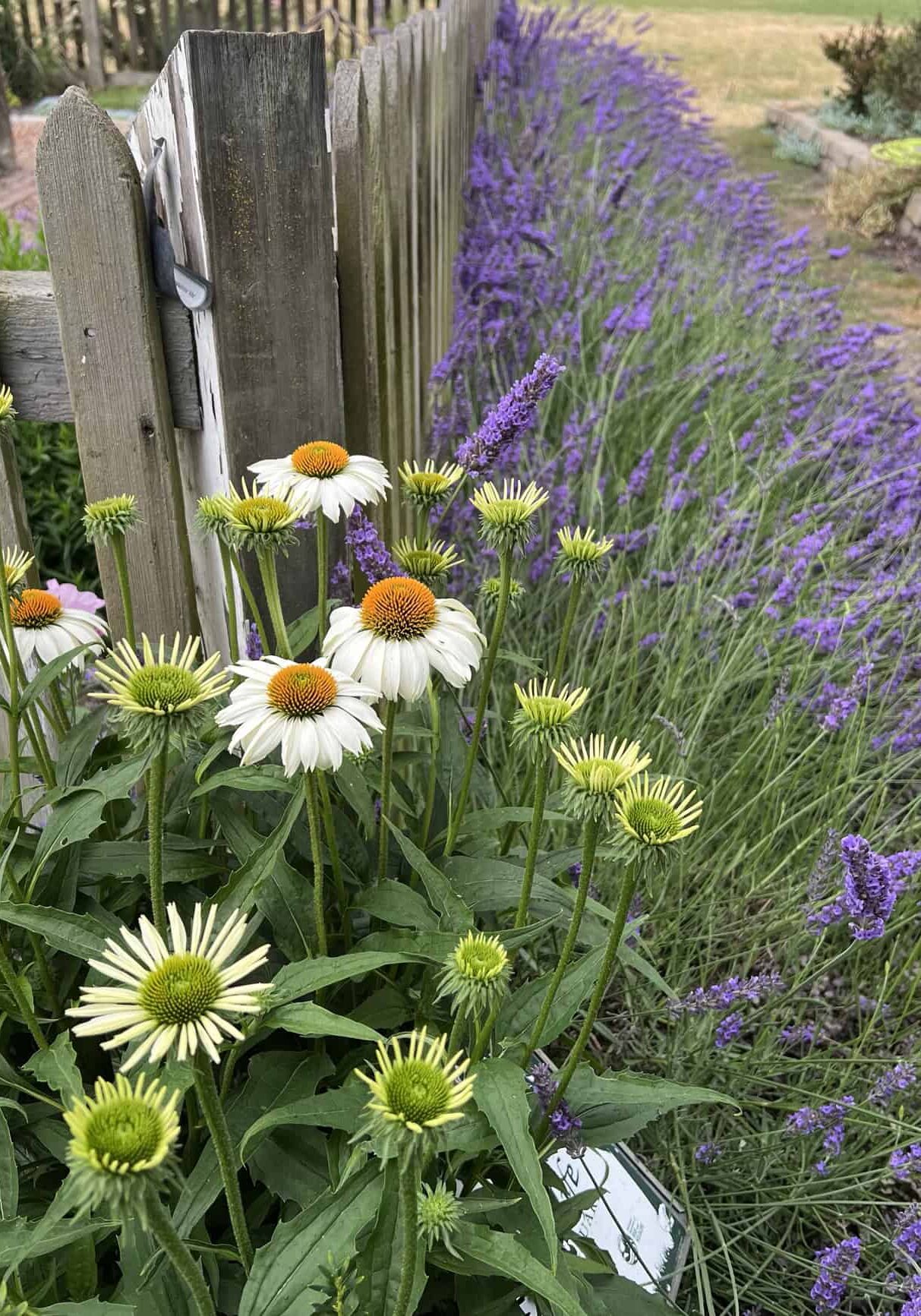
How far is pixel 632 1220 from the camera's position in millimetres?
1546

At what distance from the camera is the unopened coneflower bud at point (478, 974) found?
34.9 inches

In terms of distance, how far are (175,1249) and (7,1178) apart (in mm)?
453

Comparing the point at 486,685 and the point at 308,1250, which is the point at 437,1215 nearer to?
the point at 308,1250

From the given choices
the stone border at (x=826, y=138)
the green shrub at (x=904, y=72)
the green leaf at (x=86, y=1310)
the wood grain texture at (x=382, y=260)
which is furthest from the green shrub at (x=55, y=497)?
the green shrub at (x=904, y=72)

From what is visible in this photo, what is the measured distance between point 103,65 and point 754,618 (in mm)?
12641

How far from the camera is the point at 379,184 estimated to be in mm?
2045

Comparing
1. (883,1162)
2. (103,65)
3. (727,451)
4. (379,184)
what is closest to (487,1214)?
(883,1162)

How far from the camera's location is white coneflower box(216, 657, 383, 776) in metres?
0.97

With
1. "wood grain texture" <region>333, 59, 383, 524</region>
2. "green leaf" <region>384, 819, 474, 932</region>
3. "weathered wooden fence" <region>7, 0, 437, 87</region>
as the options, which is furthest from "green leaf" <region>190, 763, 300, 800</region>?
"weathered wooden fence" <region>7, 0, 437, 87</region>

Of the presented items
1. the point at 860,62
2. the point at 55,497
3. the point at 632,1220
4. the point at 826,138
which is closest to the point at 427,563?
the point at 632,1220

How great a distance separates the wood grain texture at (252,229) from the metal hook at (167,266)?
2 cm

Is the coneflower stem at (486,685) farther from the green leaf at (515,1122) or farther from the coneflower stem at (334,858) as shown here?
the green leaf at (515,1122)

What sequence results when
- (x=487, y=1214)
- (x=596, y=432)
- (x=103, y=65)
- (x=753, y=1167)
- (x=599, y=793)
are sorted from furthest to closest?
(x=103, y=65), (x=596, y=432), (x=753, y=1167), (x=487, y=1214), (x=599, y=793)

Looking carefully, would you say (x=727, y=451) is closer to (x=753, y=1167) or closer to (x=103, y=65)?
(x=753, y=1167)
